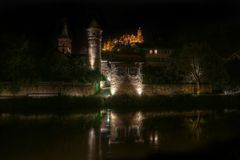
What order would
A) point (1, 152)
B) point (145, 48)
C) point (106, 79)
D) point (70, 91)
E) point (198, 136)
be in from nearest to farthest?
point (1, 152)
point (198, 136)
point (70, 91)
point (106, 79)
point (145, 48)

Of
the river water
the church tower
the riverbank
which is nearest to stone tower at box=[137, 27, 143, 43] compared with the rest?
the church tower

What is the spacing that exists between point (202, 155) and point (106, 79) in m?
42.1

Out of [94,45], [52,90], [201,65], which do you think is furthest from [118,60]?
[201,65]

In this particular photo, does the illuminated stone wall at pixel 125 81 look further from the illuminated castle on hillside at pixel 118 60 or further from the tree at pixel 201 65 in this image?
the tree at pixel 201 65

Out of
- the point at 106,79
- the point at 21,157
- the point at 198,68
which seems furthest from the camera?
the point at 106,79

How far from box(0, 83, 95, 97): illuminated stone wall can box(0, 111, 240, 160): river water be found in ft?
50.7

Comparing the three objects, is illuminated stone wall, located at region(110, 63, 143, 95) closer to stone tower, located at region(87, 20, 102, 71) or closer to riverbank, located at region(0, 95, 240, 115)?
riverbank, located at region(0, 95, 240, 115)

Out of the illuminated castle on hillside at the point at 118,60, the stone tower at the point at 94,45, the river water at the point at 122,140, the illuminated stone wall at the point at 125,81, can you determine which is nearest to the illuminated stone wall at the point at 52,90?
the illuminated stone wall at the point at 125,81

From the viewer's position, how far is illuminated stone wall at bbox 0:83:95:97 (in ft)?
144

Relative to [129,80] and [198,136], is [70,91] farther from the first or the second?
A: [198,136]

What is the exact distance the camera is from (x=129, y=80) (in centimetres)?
4775

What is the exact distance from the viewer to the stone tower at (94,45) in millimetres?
57781

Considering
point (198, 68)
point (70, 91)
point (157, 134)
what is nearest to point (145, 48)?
point (198, 68)

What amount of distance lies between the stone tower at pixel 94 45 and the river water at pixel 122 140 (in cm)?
2899
